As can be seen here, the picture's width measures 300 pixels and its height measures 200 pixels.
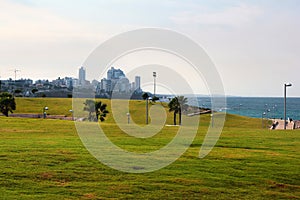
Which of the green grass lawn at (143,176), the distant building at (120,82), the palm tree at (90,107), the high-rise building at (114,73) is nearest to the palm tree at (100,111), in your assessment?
the palm tree at (90,107)

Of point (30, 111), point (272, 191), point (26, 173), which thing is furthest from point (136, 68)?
point (30, 111)

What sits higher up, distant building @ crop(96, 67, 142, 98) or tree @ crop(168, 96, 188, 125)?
distant building @ crop(96, 67, 142, 98)

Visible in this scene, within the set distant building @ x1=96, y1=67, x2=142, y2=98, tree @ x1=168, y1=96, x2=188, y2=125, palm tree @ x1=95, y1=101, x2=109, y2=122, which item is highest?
distant building @ x1=96, y1=67, x2=142, y2=98

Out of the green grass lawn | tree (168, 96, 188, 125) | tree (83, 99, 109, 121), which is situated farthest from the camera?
tree (168, 96, 188, 125)

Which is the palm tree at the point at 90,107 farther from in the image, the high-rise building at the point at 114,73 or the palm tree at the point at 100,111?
the high-rise building at the point at 114,73

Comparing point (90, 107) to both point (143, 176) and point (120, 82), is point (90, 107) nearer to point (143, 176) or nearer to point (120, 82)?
point (120, 82)

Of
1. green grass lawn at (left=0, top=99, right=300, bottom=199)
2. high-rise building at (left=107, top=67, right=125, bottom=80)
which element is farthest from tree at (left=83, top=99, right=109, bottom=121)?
high-rise building at (left=107, top=67, right=125, bottom=80)

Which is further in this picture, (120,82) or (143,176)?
(120,82)

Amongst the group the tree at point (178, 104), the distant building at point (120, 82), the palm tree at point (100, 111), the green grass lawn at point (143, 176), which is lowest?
the green grass lawn at point (143, 176)

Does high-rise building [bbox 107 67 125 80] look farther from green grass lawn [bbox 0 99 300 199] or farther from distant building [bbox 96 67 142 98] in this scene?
green grass lawn [bbox 0 99 300 199]

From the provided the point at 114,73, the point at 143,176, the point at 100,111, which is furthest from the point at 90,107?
the point at 143,176

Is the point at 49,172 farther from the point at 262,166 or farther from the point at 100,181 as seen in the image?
the point at 262,166

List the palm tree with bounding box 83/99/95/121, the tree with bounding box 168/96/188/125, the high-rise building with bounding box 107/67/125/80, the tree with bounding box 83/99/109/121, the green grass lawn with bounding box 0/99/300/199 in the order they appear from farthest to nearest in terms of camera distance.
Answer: the tree with bounding box 168/96/188/125, the tree with bounding box 83/99/109/121, the palm tree with bounding box 83/99/95/121, the high-rise building with bounding box 107/67/125/80, the green grass lawn with bounding box 0/99/300/199

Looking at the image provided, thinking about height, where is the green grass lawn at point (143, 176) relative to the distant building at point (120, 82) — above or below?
below
